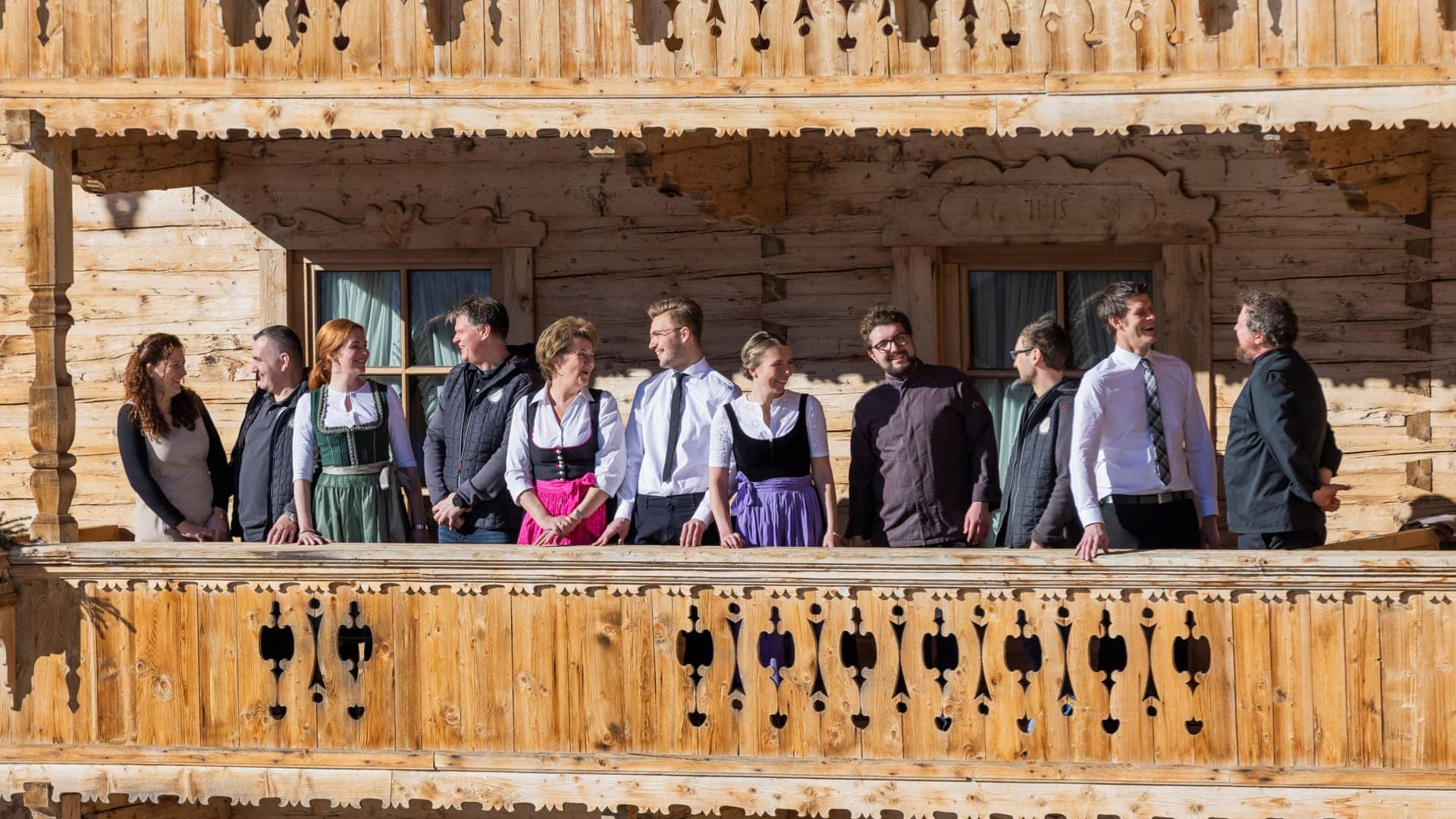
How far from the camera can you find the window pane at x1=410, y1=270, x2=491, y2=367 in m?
11.5

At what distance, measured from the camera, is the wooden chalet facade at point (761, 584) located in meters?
8.36

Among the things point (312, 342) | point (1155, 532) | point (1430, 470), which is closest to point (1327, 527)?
point (1430, 470)

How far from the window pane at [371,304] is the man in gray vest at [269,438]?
1.78m

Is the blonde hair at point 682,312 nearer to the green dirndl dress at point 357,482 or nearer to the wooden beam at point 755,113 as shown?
the wooden beam at point 755,113

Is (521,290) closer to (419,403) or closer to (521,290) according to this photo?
(521,290)

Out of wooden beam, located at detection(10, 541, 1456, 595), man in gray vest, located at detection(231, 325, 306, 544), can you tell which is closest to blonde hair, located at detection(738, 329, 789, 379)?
wooden beam, located at detection(10, 541, 1456, 595)

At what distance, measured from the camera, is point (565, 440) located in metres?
8.94

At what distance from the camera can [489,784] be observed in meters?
8.92

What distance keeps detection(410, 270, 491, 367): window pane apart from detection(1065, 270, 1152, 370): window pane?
3.19 meters

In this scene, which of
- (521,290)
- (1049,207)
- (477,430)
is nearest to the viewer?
(477,430)

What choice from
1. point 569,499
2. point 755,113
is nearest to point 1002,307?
point 755,113

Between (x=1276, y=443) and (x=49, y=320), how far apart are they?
535 centimetres

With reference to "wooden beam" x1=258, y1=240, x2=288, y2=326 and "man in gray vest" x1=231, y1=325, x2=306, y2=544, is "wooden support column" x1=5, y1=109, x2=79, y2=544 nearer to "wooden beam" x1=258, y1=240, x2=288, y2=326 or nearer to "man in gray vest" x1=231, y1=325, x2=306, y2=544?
"man in gray vest" x1=231, y1=325, x2=306, y2=544

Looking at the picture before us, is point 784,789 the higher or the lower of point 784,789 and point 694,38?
the lower
